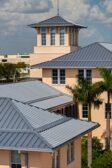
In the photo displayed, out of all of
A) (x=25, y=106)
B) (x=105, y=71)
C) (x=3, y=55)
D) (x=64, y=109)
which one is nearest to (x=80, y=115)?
(x=64, y=109)

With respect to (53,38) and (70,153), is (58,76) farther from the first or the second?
(70,153)

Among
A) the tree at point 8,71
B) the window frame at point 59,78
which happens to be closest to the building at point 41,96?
the window frame at point 59,78

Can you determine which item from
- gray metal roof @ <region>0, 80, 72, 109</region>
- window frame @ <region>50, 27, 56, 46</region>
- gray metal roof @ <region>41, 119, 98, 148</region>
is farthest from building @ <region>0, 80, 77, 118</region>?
gray metal roof @ <region>41, 119, 98, 148</region>

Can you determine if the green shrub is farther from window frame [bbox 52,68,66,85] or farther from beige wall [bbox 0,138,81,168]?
window frame [bbox 52,68,66,85]

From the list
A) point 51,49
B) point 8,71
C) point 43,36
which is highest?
point 43,36

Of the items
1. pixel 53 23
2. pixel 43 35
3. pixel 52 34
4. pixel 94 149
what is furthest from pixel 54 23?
pixel 94 149

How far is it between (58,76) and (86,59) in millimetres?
2729

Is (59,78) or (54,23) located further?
(54,23)

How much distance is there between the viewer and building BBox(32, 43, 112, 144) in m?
42.7

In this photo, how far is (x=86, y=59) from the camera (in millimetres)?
43812

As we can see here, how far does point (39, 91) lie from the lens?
40.9 m

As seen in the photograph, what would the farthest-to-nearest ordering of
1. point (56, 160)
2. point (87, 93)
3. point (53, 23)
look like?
point (53, 23), point (87, 93), point (56, 160)

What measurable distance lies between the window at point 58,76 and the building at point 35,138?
17.0m

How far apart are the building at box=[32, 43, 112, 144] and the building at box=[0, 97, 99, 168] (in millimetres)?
15514
